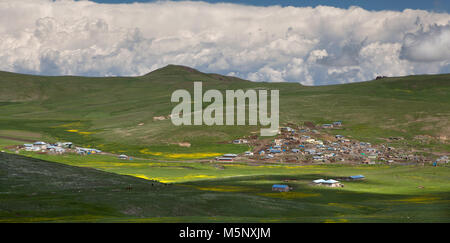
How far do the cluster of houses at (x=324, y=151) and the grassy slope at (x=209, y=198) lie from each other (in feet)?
131

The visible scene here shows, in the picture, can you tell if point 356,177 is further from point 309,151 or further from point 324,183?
point 309,151

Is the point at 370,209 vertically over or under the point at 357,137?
under

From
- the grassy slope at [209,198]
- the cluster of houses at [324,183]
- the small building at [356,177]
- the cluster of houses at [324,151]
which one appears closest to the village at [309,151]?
the cluster of houses at [324,151]

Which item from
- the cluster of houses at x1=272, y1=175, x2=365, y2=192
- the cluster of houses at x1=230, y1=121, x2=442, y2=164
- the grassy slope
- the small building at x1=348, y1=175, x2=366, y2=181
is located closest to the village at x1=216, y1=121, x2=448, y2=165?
the cluster of houses at x1=230, y1=121, x2=442, y2=164

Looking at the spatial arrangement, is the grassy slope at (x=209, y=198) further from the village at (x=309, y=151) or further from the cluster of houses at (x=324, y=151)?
the cluster of houses at (x=324, y=151)

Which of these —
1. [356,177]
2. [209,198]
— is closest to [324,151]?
[356,177]

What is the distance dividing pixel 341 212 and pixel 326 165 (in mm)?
87313

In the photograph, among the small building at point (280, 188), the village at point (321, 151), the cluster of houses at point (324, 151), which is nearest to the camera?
the small building at point (280, 188)

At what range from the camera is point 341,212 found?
2557 inches

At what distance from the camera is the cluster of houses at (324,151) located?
161375 mm

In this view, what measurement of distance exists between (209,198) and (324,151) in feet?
356

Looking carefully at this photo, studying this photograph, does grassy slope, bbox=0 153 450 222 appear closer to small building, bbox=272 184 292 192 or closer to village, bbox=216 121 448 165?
small building, bbox=272 184 292 192
